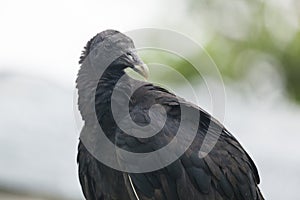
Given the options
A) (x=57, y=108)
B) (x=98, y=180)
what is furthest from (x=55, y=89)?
(x=98, y=180)

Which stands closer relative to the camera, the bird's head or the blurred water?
the bird's head

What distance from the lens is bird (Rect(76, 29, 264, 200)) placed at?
17.0 ft

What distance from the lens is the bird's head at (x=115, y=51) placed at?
543 centimetres

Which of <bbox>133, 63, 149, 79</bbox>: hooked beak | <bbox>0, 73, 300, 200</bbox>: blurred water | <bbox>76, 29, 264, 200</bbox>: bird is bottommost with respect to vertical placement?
<bbox>76, 29, 264, 200</bbox>: bird

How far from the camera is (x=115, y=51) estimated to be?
544cm

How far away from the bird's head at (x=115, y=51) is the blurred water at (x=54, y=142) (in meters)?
3.58

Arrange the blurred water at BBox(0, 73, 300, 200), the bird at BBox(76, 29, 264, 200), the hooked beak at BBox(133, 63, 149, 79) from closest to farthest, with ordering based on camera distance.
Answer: the bird at BBox(76, 29, 264, 200) → the hooked beak at BBox(133, 63, 149, 79) → the blurred water at BBox(0, 73, 300, 200)

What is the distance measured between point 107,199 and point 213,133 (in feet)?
2.33

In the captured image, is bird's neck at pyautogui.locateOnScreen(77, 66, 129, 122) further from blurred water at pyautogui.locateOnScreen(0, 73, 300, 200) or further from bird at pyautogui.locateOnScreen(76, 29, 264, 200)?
blurred water at pyautogui.locateOnScreen(0, 73, 300, 200)

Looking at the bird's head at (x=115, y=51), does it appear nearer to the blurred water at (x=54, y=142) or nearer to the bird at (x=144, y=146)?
the bird at (x=144, y=146)

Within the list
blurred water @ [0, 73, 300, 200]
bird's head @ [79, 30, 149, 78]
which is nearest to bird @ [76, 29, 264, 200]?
bird's head @ [79, 30, 149, 78]

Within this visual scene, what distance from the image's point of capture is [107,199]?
5.27 m

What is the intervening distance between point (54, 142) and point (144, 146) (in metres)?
4.26

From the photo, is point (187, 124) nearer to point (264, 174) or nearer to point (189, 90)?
point (189, 90)
